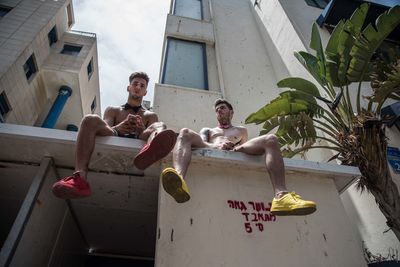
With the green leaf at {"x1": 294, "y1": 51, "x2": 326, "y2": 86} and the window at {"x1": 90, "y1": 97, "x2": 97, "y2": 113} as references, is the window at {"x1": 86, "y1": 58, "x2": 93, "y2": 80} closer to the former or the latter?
the window at {"x1": 90, "y1": 97, "x2": 97, "y2": 113}

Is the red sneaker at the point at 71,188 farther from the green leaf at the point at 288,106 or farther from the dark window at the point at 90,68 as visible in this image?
the dark window at the point at 90,68

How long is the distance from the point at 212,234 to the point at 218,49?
21.0 feet

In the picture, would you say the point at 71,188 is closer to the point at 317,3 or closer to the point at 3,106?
the point at 3,106

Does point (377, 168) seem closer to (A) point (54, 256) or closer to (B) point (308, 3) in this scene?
Answer: (A) point (54, 256)

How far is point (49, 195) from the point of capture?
2889 millimetres

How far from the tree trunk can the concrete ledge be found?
0.45m

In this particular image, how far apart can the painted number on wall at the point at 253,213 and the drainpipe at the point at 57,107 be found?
35.5ft

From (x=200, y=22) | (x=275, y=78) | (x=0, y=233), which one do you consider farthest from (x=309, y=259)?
(x=200, y=22)

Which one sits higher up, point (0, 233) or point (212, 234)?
point (0, 233)

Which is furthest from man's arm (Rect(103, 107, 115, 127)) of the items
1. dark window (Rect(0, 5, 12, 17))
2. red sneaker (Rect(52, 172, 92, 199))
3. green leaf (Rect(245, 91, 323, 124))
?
dark window (Rect(0, 5, 12, 17))

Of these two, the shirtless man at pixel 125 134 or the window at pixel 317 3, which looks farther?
the window at pixel 317 3

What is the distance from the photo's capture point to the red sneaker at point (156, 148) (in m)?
2.22

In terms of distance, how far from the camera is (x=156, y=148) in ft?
7.36

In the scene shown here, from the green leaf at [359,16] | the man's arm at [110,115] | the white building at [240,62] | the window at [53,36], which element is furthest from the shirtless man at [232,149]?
the window at [53,36]
